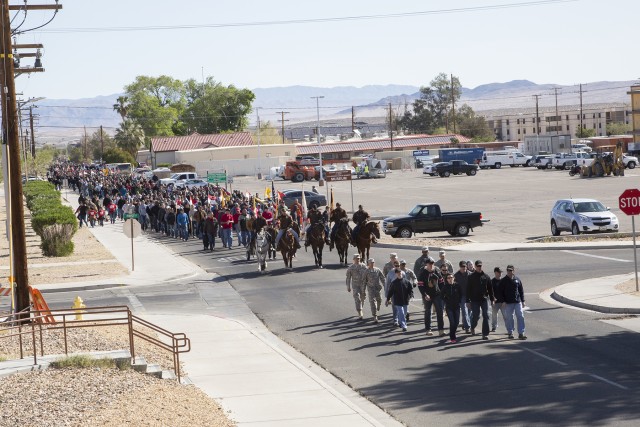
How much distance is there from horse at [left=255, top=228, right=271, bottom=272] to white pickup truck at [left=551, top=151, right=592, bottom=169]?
6213cm

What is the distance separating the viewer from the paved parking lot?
152ft

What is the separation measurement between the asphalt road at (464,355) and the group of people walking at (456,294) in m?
0.35

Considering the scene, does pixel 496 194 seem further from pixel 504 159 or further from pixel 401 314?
pixel 401 314

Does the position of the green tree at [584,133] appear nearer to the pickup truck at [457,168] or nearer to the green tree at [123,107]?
the pickup truck at [457,168]

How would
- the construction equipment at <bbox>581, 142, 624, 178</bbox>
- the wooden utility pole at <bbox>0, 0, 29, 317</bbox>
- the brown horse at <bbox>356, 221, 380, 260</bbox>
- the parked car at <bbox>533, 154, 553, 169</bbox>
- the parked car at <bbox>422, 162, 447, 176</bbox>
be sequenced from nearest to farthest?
the wooden utility pole at <bbox>0, 0, 29, 317</bbox> < the brown horse at <bbox>356, 221, 380, 260</bbox> < the construction equipment at <bbox>581, 142, 624, 178</bbox> < the parked car at <bbox>422, 162, 447, 176</bbox> < the parked car at <bbox>533, 154, 553, 169</bbox>

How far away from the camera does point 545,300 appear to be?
81.4 ft

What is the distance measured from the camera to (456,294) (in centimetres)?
1975

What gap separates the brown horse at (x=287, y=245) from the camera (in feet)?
107

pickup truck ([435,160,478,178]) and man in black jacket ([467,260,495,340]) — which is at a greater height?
pickup truck ([435,160,478,178])

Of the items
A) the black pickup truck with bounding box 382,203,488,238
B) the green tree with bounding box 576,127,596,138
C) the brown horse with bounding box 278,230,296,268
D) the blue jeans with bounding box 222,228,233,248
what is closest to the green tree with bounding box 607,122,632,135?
the green tree with bounding box 576,127,596,138

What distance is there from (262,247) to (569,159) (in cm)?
6826

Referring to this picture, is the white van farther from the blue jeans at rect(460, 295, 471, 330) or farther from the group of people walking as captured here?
the blue jeans at rect(460, 295, 471, 330)

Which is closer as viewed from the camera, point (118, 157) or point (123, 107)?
point (118, 157)

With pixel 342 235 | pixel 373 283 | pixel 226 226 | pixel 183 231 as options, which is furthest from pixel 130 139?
pixel 373 283
